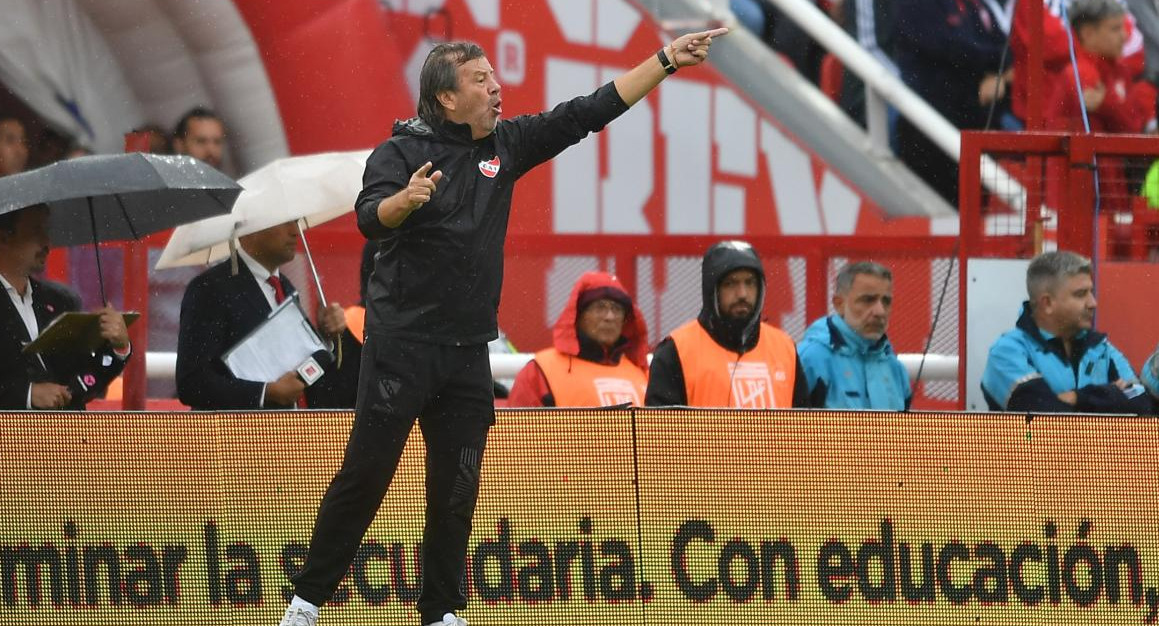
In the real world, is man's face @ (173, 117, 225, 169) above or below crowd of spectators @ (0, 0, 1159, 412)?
below

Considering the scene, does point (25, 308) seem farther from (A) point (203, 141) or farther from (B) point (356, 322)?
(A) point (203, 141)

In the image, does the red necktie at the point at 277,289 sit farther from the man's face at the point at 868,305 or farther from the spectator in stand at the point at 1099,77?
the spectator in stand at the point at 1099,77

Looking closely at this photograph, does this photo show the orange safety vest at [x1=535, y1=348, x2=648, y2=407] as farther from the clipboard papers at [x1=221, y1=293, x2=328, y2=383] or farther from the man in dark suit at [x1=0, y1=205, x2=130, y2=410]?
the man in dark suit at [x1=0, y1=205, x2=130, y2=410]

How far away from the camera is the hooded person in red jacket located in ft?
24.8

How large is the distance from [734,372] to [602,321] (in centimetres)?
67

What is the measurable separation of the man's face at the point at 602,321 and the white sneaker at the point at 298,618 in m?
2.49

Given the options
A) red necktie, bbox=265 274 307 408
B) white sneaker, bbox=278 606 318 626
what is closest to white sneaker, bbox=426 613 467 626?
white sneaker, bbox=278 606 318 626

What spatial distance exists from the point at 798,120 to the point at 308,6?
2.81 metres

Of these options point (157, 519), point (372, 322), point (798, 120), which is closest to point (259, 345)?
point (157, 519)

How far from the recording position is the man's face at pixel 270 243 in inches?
283

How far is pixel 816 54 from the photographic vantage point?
10.5 meters

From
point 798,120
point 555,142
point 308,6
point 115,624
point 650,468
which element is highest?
point 308,6

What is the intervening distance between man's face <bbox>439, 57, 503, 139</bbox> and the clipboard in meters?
1.84

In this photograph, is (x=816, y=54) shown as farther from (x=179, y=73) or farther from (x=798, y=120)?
(x=179, y=73)
